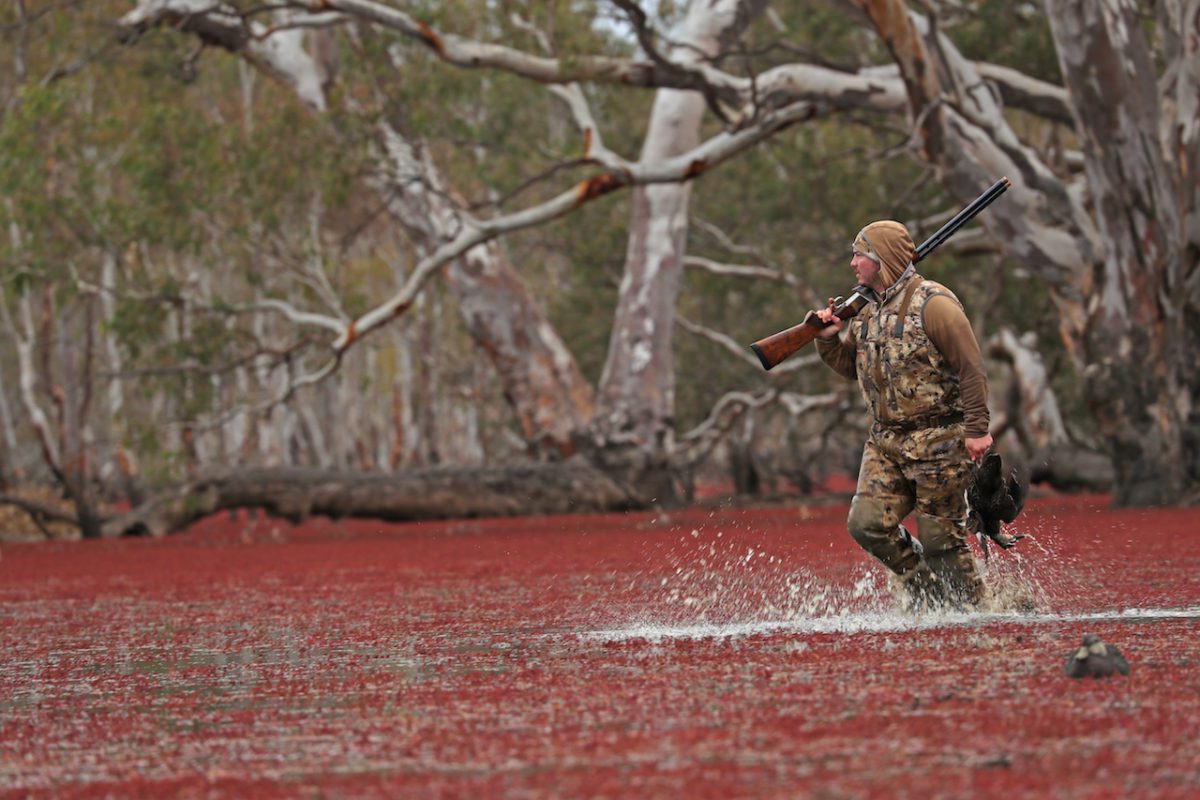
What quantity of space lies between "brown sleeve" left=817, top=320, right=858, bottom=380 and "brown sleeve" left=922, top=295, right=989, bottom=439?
21.9 inches

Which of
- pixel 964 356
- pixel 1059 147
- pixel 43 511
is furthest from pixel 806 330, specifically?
pixel 43 511

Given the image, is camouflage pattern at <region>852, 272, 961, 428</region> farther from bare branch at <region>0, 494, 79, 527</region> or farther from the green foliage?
bare branch at <region>0, 494, 79, 527</region>

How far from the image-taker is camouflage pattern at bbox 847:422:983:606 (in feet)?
24.3

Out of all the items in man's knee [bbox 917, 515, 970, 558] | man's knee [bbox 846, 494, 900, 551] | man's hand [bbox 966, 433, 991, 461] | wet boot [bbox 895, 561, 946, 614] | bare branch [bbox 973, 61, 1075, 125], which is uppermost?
bare branch [bbox 973, 61, 1075, 125]

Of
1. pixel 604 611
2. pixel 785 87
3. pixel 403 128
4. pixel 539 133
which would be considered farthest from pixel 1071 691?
pixel 539 133

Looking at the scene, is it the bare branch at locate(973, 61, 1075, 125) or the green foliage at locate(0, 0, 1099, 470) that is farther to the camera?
the green foliage at locate(0, 0, 1099, 470)

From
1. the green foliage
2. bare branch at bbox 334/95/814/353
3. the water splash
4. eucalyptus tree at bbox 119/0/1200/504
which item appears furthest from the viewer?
the green foliage

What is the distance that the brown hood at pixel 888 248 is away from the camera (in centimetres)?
748

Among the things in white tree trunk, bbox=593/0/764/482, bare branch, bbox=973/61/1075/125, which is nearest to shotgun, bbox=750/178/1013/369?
bare branch, bbox=973/61/1075/125

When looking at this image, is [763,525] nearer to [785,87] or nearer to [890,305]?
[785,87]

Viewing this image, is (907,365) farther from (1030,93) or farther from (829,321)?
(1030,93)

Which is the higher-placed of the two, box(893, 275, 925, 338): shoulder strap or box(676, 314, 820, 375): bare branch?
box(676, 314, 820, 375): bare branch

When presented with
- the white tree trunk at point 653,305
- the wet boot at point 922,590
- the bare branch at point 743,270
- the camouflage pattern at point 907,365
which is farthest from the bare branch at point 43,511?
the camouflage pattern at point 907,365

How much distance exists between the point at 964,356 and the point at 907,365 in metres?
0.27
